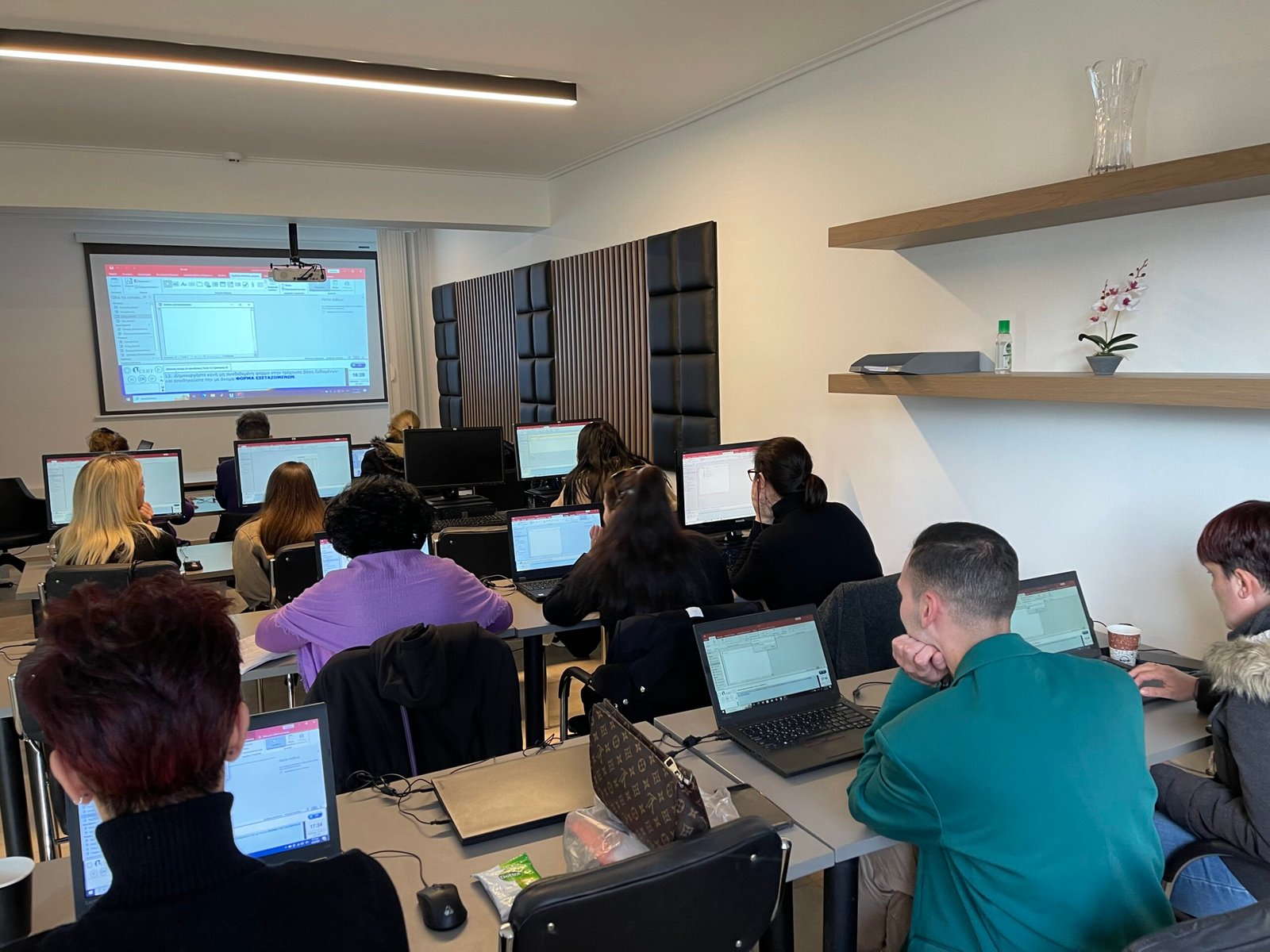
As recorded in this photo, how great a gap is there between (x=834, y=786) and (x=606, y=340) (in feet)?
14.0

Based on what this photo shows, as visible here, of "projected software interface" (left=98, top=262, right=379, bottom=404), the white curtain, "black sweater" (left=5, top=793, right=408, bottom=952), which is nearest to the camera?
"black sweater" (left=5, top=793, right=408, bottom=952)

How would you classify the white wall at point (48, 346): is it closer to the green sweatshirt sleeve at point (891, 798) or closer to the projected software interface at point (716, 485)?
the projected software interface at point (716, 485)

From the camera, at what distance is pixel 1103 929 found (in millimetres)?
1321

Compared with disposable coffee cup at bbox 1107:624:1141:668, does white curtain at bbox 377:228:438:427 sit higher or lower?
higher

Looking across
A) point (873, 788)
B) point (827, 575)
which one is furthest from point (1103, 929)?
point (827, 575)

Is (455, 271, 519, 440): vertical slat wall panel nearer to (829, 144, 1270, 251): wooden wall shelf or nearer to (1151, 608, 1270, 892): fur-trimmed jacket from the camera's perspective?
(829, 144, 1270, 251): wooden wall shelf

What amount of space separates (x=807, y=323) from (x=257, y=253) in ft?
20.3

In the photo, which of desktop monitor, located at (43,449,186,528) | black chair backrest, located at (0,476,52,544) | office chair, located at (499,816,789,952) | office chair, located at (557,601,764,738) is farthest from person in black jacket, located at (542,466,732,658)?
black chair backrest, located at (0,476,52,544)

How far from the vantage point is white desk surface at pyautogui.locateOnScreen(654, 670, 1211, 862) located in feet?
5.20

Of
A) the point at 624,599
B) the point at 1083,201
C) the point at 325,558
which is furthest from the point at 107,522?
the point at 1083,201

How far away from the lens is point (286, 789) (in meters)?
1.41

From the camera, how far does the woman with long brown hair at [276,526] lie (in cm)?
377

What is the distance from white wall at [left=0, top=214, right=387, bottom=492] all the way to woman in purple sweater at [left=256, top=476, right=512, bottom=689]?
235 inches

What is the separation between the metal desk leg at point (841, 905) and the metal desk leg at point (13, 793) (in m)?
2.22
